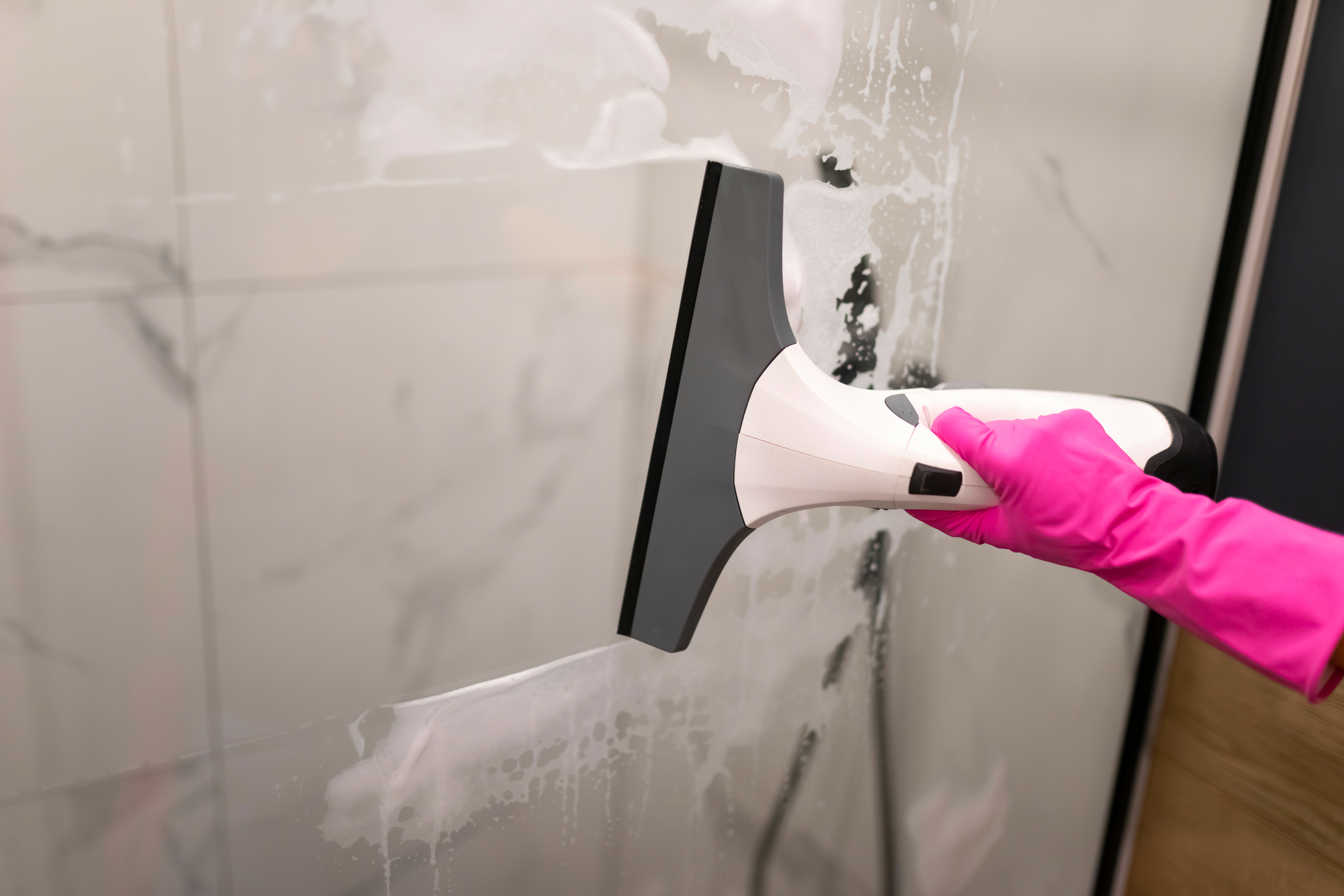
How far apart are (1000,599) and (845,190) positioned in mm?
595

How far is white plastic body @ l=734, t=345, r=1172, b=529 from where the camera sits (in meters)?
0.67

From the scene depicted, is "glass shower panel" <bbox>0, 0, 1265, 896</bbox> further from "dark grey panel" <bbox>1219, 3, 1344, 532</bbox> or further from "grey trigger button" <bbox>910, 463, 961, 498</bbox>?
"grey trigger button" <bbox>910, 463, 961, 498</bbox>

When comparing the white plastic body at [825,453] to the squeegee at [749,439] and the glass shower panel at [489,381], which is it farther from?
the glass shower panel at [489,381]

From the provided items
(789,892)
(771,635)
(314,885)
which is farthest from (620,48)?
(789,892)

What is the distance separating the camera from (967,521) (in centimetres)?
77

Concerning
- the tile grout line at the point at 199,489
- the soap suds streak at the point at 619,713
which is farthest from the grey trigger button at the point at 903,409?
the tile grout line at the point at 199,489

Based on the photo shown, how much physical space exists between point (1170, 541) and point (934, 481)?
0.56 feet

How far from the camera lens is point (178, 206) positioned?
0.62m

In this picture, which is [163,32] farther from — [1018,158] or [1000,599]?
[1000,599]

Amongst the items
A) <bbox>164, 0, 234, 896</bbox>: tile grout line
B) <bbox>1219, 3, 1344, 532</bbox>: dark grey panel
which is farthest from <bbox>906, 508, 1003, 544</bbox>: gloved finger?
<bbox>1219, 3, 1344, 532</bbox>: dark grey panel

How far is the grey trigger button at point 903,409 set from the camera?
2.31 ft

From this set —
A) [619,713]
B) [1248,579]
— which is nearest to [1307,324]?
[1248,579]

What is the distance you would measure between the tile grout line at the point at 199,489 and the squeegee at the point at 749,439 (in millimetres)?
318

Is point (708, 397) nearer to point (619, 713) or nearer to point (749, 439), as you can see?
point (749, 439)
